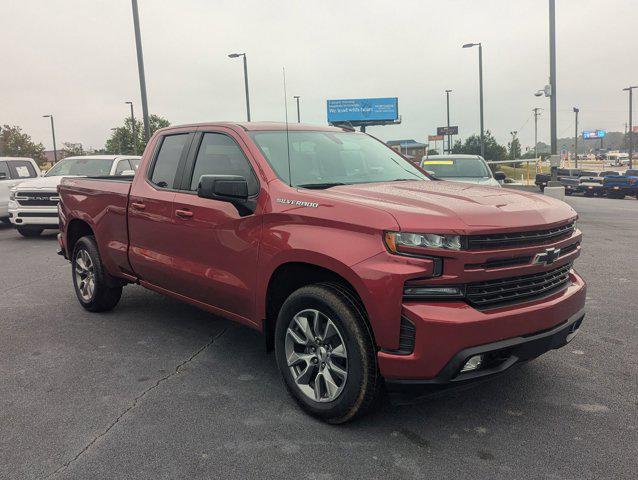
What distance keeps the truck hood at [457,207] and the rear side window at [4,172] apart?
1290cm

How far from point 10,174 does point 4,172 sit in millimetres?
141

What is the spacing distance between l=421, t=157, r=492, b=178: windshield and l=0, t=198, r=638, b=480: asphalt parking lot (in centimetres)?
786

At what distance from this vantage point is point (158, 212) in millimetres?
4695

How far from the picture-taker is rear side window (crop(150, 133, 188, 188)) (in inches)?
188

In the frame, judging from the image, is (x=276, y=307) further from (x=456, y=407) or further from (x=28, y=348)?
(x=28, y=348)

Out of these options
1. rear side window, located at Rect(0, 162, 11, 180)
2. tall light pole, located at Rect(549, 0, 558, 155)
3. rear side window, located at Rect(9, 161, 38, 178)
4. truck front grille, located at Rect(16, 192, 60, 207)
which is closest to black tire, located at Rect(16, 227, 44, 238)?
truck front grille, located at Rect(16, 192, 60, 207)

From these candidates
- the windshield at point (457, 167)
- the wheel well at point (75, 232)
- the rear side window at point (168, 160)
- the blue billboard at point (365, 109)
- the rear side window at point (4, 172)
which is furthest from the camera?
the blue billboard at point (365, 109)

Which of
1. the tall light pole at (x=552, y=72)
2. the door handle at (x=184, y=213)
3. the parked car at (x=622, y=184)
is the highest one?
the tall light pole at (x=552, y=72)

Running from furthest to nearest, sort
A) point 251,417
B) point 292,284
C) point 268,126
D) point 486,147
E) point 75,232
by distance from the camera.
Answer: point 486,147, point 75,232, point 268,126, point 292,284, point 251,417

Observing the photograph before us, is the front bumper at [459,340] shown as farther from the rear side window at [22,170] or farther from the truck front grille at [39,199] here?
the rear side window at [22,170]

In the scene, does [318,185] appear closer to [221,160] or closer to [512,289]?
[221,160]

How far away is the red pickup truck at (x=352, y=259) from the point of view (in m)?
2.92

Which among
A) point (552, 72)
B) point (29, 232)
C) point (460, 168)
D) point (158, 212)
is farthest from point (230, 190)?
point (552, 72)

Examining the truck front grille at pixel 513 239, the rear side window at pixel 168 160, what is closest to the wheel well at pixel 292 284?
the truck front grille at pixel 513 239
